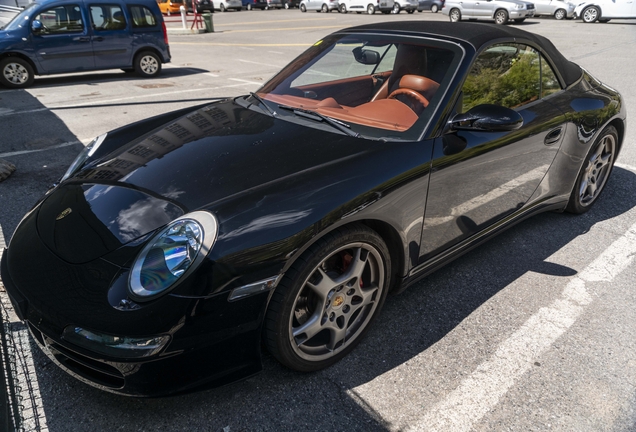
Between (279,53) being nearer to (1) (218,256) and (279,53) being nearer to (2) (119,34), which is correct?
(2) (119,34)

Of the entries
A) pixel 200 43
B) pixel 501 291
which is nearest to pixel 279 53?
pixel 200 43

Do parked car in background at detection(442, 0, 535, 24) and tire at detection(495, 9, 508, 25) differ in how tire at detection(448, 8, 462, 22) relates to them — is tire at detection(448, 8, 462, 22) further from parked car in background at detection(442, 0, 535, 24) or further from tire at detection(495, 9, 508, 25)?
tire at detection(495, 9, 508, 25)

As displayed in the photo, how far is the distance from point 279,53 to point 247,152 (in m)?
12.3

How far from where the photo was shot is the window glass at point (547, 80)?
3.53 meters

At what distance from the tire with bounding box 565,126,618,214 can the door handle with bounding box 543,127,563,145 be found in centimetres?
59

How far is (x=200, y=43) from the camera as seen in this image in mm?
17031

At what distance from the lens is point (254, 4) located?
34.8 m

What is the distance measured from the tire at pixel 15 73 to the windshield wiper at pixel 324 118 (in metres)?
8.37

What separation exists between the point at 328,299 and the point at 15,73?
943 cm

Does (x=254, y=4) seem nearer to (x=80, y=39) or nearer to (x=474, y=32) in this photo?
(x=80, y=39)

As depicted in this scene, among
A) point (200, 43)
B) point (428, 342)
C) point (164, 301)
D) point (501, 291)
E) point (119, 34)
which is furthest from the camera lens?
point (200, 43)

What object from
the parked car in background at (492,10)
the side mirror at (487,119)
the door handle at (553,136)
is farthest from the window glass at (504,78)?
the parked car in background at (492,10)

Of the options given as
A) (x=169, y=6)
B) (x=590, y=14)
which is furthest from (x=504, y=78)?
(x=169, y=6)

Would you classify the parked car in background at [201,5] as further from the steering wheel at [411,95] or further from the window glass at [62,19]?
the steering wheel at [411,95]
